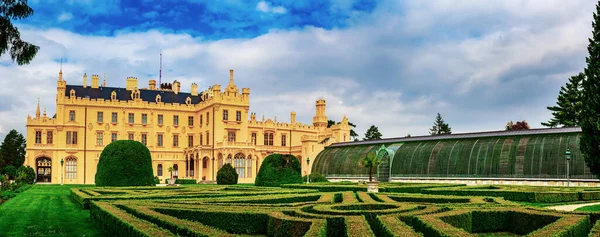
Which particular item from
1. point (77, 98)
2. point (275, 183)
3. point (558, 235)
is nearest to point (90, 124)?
point (77, 98)

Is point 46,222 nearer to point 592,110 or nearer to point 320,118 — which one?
point 592,110

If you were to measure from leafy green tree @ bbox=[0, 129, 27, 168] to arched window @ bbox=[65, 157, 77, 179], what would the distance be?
27.5 metres

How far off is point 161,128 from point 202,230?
67530mm

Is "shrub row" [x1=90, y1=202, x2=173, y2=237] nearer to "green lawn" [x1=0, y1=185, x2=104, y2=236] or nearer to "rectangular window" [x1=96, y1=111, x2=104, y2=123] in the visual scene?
"green lawn" [x1=0, y1=185, x2=104, y2=236]

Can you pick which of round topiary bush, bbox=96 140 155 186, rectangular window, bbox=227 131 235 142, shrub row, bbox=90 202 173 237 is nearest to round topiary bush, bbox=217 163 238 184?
round topiary bush, bbox=96 140 155 186

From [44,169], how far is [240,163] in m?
26.1

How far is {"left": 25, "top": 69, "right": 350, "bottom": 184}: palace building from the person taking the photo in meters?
70.7

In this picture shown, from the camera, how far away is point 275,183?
44000 millimetres

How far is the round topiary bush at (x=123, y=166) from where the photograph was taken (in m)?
37.2

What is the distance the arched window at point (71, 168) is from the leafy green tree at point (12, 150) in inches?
1083

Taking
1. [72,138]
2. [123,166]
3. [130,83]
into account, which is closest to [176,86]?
[130,83]

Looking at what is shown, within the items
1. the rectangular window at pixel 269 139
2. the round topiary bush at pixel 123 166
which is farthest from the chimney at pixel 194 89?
the round topiary bush at pixel 123 166

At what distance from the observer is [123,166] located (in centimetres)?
3722

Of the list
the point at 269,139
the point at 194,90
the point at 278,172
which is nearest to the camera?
the point at 278,172
